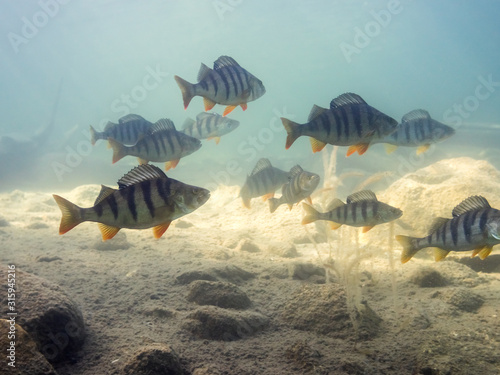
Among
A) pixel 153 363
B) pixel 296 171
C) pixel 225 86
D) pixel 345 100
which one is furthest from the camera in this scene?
pixel 296 171

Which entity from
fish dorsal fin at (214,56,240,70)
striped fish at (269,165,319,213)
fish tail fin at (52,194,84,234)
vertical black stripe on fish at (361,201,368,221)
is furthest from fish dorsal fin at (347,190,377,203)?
fish tail fin at (52,194,84,234)

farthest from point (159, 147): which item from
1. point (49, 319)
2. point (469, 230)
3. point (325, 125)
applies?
point (469, 230)

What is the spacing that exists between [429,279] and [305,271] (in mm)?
1805

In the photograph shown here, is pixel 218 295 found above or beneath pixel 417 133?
beneath

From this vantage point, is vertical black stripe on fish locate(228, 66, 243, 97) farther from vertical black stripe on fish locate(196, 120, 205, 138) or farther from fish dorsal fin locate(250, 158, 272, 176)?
vertical black stripe on fish locate(196, 120, 205, 138)

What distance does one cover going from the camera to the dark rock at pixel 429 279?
4426 millimetres

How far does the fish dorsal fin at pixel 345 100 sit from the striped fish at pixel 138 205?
2078 mm

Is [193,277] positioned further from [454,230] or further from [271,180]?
[454,230]

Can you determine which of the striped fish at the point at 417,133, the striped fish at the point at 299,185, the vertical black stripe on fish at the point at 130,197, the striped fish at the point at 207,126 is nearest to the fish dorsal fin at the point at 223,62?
the striped fish at the point at 299,185

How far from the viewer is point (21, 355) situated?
2.09 metres

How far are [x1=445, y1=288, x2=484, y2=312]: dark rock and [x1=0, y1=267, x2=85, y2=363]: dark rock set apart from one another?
410 centimetres

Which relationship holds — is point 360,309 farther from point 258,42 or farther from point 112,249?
point 258,42

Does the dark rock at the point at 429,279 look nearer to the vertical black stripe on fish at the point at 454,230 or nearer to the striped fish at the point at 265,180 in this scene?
the vertical black stripe on fish at the point at 454,230

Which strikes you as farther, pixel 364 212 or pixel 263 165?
pixel 263 165
